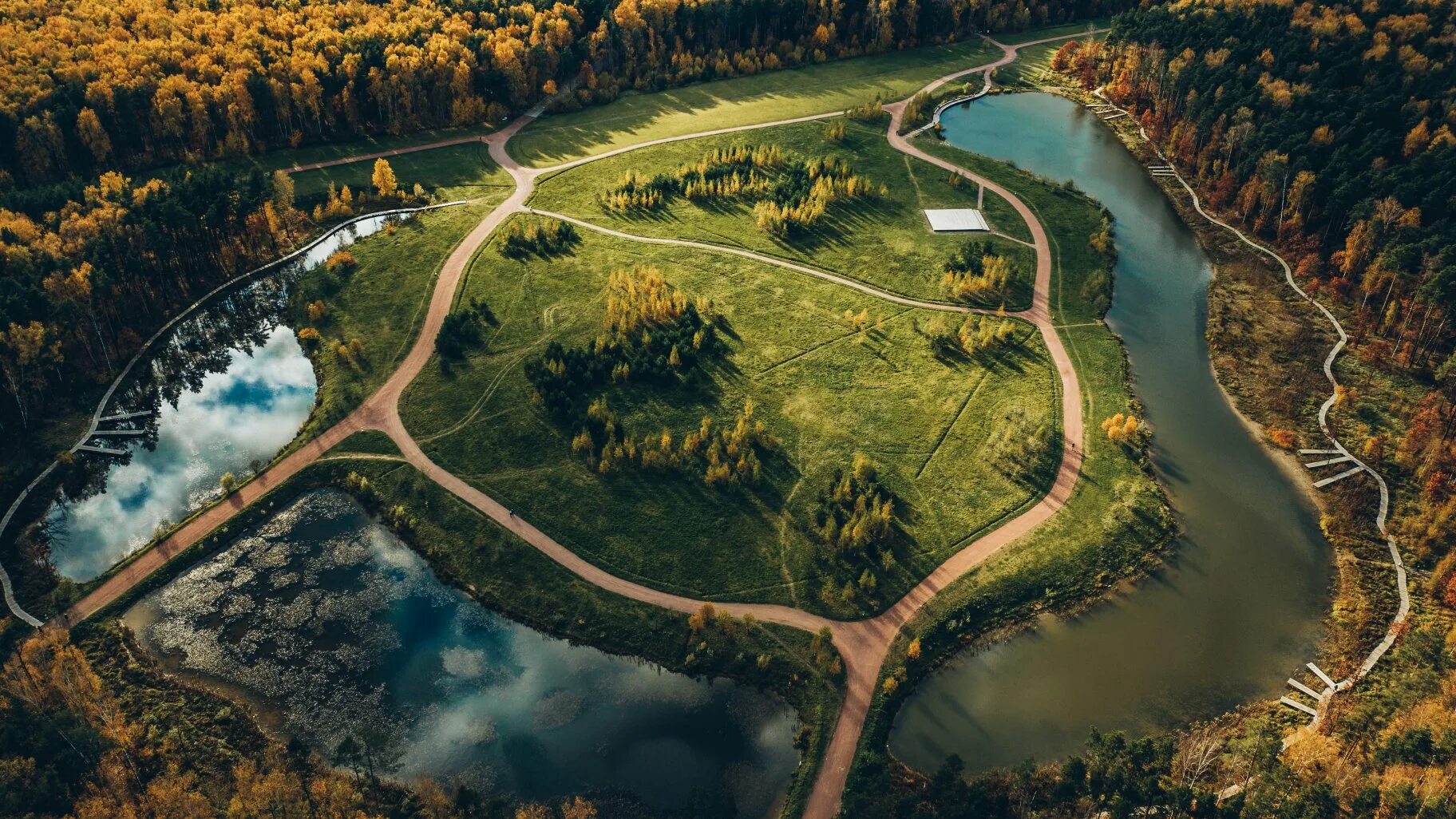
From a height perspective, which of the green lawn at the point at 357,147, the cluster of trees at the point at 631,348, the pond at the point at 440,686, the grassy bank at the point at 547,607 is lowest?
the pond at the point at 440,686

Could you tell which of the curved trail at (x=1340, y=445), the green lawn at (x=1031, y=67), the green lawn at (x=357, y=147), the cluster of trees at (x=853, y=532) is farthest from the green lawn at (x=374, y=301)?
the green lawn at (x=1031, y=67)

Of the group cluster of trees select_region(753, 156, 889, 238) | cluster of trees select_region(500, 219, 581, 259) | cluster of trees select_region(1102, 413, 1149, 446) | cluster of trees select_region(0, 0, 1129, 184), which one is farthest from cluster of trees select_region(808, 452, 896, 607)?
cluster of trees select_region(0, 0, 1129, 184)

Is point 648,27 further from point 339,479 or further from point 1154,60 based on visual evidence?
point 339,479

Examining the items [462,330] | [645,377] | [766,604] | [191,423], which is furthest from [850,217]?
[191,423]

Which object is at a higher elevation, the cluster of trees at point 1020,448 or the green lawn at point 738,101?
the green lawn at point 738,101

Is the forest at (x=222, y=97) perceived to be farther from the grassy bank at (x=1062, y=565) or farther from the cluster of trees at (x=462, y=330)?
the grassy bank at (x=1062, y=565)

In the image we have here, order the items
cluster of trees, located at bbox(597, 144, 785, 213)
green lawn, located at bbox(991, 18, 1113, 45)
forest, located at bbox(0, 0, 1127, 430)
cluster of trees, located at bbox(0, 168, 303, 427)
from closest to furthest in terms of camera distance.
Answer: cluster of trees, located at bbox(0, 168, 303, 427), forest, located at bbox(0, 0, 1127, 430), cluster of trees, located at bbox(597, 144, 785, 213), green lawn, located at bbox(991, 18, 1113, 45)

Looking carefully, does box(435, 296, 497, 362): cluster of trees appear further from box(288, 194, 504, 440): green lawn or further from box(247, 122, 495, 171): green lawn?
box(247, 122, 495, 171): green lawn
